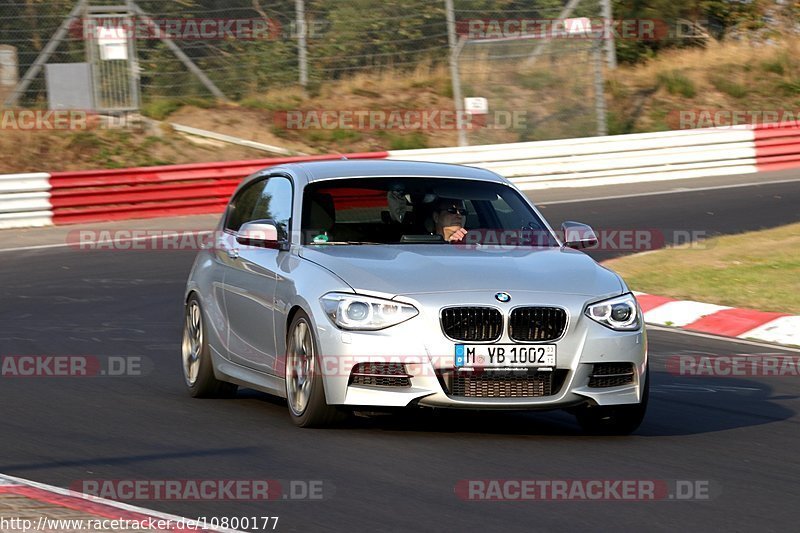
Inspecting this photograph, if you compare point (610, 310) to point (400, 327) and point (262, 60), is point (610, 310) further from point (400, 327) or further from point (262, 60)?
point (262, 60)

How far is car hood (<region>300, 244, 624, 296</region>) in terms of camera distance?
779 centimetres

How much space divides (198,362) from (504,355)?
9.19ft

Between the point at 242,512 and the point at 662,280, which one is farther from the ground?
the point at 242,512

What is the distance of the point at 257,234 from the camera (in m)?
8.54

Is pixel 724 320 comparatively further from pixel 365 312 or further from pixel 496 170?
pixel 496 170

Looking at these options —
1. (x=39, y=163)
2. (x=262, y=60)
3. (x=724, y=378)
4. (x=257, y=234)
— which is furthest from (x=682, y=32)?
(x=257, y=234)

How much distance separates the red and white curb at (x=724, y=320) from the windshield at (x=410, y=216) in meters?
3.78

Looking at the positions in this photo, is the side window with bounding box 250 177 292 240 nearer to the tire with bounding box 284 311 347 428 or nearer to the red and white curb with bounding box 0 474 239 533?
the tire with bounding box 284 311 347 428

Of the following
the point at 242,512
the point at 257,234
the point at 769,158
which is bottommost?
the point at 769,158

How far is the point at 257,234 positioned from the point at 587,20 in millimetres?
21140

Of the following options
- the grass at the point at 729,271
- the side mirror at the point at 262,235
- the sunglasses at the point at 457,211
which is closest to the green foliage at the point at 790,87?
the grass at the point at 729,271

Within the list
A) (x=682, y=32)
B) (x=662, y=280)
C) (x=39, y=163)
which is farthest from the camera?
(x=682, y=32)

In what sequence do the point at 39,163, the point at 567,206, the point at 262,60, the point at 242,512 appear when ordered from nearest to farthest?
the point at 242,512 → the point at 567,206 → the point at 39,163 → the point at 262,60

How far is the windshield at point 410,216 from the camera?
28.9ft
